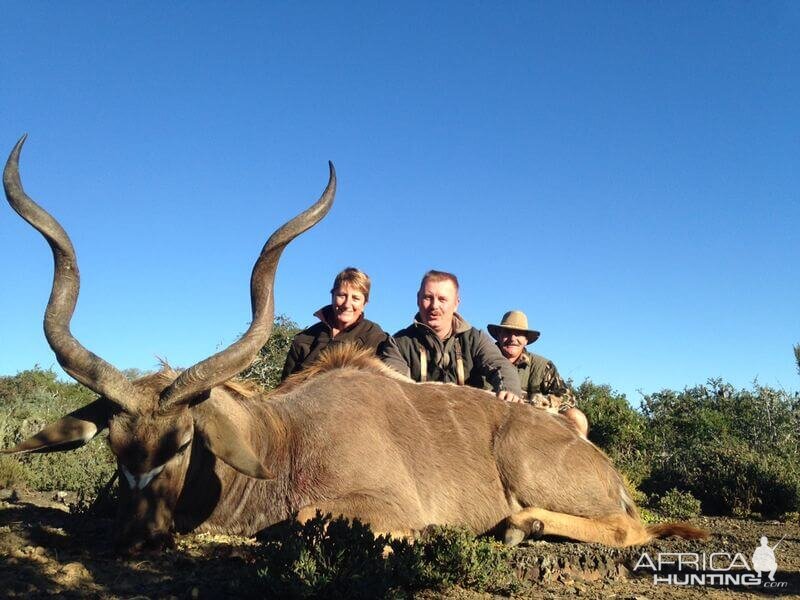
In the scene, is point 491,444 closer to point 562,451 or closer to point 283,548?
point 562,451

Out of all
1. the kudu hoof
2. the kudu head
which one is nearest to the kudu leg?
the kudu hoof

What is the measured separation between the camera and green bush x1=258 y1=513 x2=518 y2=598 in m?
3.03

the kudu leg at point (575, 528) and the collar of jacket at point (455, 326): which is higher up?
the collar of jacket at point (455, 326)

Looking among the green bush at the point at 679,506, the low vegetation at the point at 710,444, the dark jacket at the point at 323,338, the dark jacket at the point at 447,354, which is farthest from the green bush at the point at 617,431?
the dark jacket at the point at 323,338

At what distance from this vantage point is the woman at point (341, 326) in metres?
6.71

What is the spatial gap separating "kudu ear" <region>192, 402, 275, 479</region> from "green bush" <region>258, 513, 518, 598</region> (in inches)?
22.5

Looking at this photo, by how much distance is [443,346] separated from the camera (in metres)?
6.97

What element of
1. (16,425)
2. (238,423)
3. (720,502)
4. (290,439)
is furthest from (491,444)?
Answer: (16,425)

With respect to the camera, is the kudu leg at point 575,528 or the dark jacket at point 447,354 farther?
the dark jacket at point 447,354

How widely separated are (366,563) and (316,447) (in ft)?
5.47

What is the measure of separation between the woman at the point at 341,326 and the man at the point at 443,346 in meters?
0.26

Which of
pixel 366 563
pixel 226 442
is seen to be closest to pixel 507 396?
pixel 226 442

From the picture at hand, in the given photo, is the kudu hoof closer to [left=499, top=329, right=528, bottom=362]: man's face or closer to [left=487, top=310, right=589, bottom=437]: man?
[left=487, top=310, right=589, bottom=437]: man

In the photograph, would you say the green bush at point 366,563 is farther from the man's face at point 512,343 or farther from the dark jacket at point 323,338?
the man's face at point 512,343
